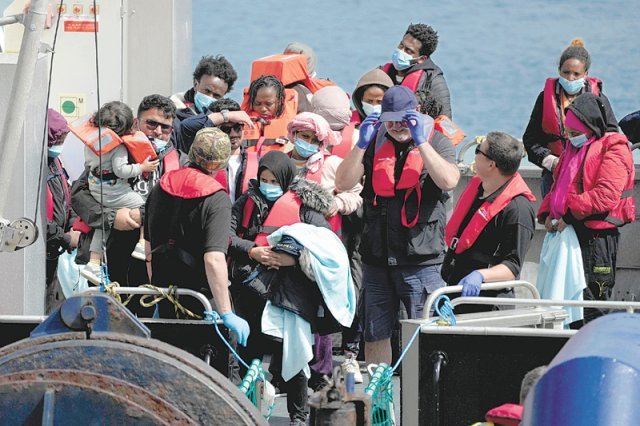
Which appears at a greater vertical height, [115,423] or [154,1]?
[154,1]

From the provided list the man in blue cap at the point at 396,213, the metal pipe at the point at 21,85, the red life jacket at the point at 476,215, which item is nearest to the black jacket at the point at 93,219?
the man in blue cap at the point at 396,213

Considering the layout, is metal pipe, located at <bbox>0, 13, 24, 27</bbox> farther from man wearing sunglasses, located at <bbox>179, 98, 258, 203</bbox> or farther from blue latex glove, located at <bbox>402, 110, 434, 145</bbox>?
man wearing sunglasses, located at <bbox>179, 98, 258, 203</bbox>

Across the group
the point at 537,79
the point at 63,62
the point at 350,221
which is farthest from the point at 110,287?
the point at 537,79

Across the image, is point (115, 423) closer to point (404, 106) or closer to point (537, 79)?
point (404, 106)

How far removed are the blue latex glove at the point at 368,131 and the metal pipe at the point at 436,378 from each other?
233 centimetres

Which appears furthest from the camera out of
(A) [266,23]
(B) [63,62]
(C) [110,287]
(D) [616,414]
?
(A) [266,23]

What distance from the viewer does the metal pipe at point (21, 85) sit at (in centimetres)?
378

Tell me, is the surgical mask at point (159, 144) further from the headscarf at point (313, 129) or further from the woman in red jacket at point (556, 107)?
the woman in red jacket at point (556, 107)

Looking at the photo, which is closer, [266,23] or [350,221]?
[350,221]

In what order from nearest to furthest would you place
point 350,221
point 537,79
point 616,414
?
point 616,414 → point 350,221 → point 537,79

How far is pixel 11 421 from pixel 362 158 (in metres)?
4.95

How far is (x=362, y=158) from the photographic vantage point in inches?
290

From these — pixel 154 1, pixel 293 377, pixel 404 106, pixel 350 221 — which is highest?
pixel 154 1

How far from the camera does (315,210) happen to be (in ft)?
24.0
